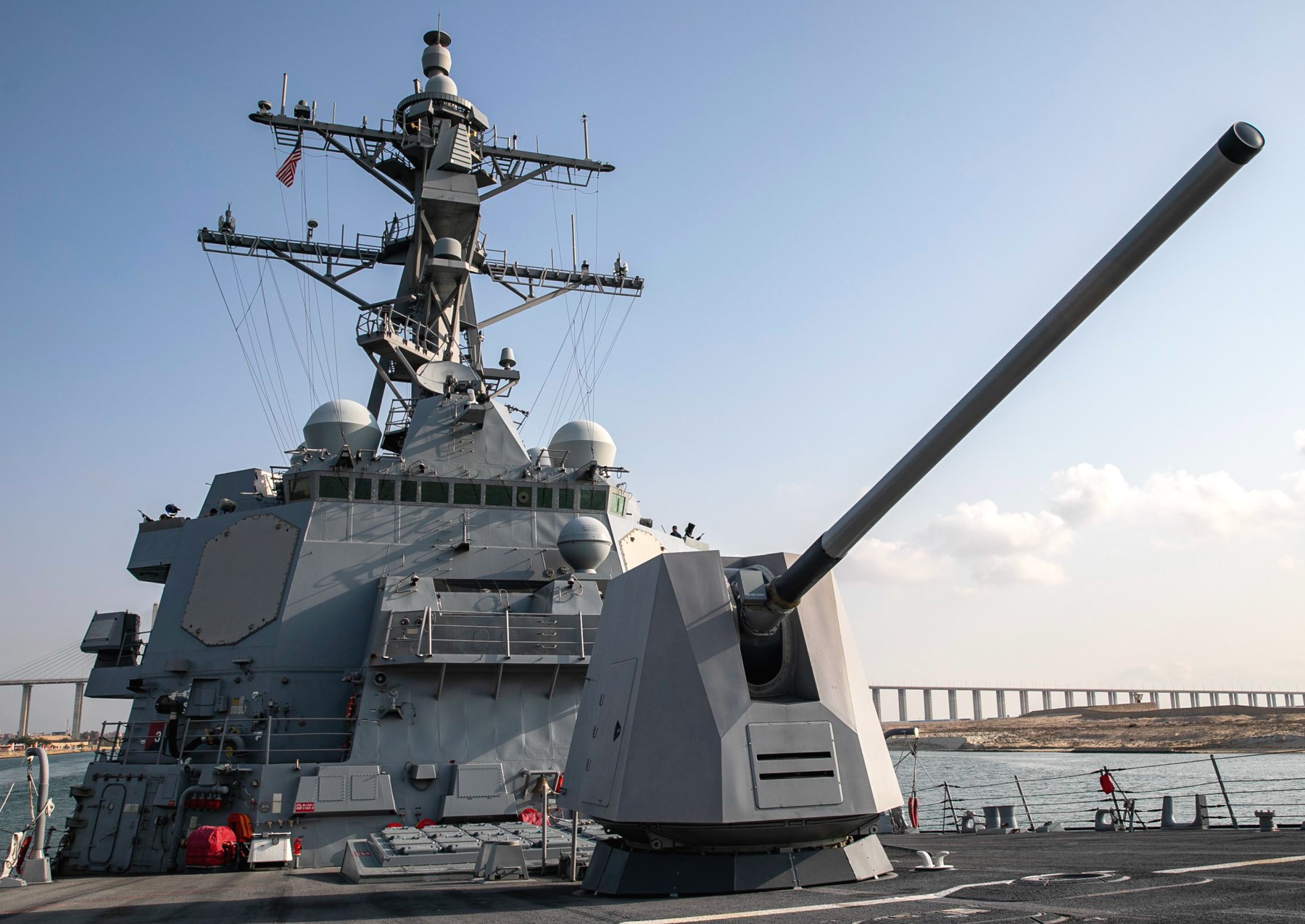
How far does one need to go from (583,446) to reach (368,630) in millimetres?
4368

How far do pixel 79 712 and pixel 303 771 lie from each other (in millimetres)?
79043

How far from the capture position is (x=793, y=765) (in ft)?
18.8

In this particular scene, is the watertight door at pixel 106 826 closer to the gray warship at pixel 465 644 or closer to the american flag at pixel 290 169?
the gray warship at pixel 465 644

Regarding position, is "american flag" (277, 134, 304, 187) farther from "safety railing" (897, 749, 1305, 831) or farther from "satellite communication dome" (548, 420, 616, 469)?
"safety railing" (897, 749, 1305, 831)

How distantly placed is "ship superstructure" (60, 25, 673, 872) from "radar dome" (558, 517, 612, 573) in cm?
3

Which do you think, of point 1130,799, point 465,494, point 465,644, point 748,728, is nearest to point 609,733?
point 748,728

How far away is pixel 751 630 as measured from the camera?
241 inches

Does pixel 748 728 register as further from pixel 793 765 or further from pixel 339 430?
pixel 339 430

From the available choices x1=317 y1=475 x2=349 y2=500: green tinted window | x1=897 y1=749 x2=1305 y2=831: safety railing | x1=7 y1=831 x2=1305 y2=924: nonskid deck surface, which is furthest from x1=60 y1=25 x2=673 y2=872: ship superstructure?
x1=897 y1=749 x2=1305 y2=831: safety railing

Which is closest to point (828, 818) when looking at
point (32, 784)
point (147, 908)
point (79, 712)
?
point (147, 908)

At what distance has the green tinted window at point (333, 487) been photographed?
13.2 metres

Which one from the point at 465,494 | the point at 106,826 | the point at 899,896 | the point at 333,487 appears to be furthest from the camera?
the point at 465,494

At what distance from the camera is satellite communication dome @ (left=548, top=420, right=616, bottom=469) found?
49.6 ft

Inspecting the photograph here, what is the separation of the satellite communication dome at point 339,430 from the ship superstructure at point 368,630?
0.03 metres
